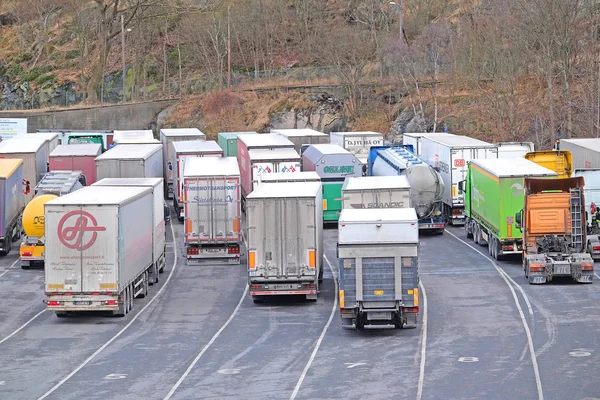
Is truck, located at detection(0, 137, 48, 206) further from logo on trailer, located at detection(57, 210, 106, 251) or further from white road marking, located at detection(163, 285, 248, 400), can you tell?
logo on trailer, located at detection(57, 210, 106, 251)

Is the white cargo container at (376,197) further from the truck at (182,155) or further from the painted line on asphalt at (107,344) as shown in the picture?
the truck at (182,155)

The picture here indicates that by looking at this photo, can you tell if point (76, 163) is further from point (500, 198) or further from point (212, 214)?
point (500, 198)

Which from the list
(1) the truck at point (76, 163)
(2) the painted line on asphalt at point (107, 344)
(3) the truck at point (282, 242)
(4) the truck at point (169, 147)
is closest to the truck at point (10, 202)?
(1) the truck at point (76, 163)

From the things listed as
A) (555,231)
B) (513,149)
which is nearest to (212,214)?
(555,231)

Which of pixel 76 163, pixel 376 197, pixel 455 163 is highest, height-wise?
pixel 76 163

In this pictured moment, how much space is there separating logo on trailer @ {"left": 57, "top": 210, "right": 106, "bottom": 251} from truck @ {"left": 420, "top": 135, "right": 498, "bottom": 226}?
21.7 metres

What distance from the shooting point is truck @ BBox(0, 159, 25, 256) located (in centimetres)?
4369

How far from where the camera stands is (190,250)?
4025cm

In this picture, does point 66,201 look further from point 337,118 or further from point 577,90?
point 337,118

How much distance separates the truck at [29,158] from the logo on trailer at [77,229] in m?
19.5

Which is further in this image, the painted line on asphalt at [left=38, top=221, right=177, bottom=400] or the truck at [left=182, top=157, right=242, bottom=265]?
the truck at [left=182, top=157, right=242, bottom=265]

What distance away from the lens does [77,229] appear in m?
30.2

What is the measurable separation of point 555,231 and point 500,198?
12.5 ft

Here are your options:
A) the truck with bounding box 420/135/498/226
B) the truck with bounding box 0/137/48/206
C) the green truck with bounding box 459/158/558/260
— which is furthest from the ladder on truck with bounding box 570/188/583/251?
the truck with bounding box 0/137/48/206
